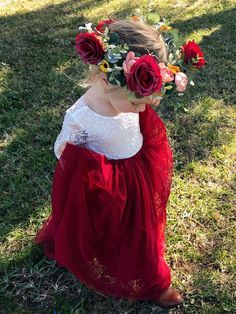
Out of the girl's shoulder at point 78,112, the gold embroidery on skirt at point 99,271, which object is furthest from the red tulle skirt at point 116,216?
the girl's shoulder at point 78,112

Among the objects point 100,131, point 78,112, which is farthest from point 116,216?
point 78,112

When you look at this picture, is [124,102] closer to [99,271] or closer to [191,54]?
[191,54]

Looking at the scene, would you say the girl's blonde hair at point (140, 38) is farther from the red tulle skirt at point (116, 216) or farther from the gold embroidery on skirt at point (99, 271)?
the gold embroidery on skirt at point (99, 271)

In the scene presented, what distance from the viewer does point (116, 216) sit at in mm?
2102

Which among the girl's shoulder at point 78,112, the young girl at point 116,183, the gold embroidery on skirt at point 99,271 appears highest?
the girl's shoulder at point 78,112

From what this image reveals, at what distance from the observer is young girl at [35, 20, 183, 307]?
188 centimetres

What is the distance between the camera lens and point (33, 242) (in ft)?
9.07

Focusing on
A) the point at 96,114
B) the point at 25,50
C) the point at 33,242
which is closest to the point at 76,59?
the point at 25,50

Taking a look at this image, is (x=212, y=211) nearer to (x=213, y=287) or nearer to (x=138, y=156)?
(x=213, y=287)

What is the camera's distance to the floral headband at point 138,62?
170cm

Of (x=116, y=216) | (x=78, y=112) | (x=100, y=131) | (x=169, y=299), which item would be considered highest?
(x=78, y=112)

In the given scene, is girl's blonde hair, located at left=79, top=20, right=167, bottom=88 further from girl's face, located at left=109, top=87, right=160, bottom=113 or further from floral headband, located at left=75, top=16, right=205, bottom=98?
girl's face, located at left=109, top=87, right=160, bottom=113

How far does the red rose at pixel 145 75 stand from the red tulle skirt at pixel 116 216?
437mm

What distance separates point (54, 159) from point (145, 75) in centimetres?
174
